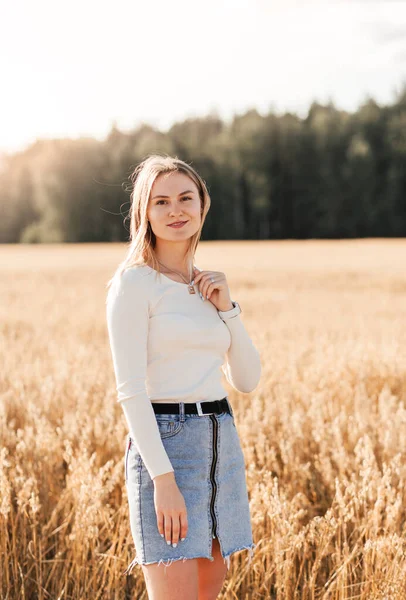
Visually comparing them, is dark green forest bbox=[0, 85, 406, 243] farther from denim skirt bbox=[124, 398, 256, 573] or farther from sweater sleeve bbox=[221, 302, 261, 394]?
denim skirt bbox=[124, 398, 256, 573]

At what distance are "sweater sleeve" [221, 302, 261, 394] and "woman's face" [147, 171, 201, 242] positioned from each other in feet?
1.05

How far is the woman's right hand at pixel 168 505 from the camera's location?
1.89 metres

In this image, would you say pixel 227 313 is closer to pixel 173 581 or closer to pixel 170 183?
pixel 170 183

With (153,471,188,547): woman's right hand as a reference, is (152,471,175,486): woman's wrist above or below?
above

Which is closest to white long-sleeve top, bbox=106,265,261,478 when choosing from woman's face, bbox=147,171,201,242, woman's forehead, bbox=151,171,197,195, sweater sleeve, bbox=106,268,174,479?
sweater sleeve, bbox=106,268,174,479

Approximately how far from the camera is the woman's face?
2.15 m

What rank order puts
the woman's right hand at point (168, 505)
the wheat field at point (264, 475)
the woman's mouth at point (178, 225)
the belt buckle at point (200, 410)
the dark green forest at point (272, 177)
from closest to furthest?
the woman's right hand at point (168, 505)
the belt buckle at point (200, 410)
the woman's mouth at point (178, 225)
the wheat field at point (264, 475)
the dark green forest at point (272, 177)

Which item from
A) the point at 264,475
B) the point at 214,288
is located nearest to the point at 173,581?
the point at 214,288

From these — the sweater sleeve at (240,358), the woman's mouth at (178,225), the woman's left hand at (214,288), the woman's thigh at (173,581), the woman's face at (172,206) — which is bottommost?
the woman's thigh at (173,581)

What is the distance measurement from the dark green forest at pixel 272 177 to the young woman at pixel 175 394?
185 feet

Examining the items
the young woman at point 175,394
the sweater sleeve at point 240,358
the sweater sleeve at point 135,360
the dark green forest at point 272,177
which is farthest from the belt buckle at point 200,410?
the dark green forest at point 272,177

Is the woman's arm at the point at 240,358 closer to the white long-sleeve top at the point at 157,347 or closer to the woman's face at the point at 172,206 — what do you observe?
the white long-sleeve top at the point at 157,347

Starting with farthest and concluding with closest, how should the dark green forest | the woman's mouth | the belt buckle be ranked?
the dark green forest, the woman's mouth, the belt buckle

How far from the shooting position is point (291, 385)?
480 cm
